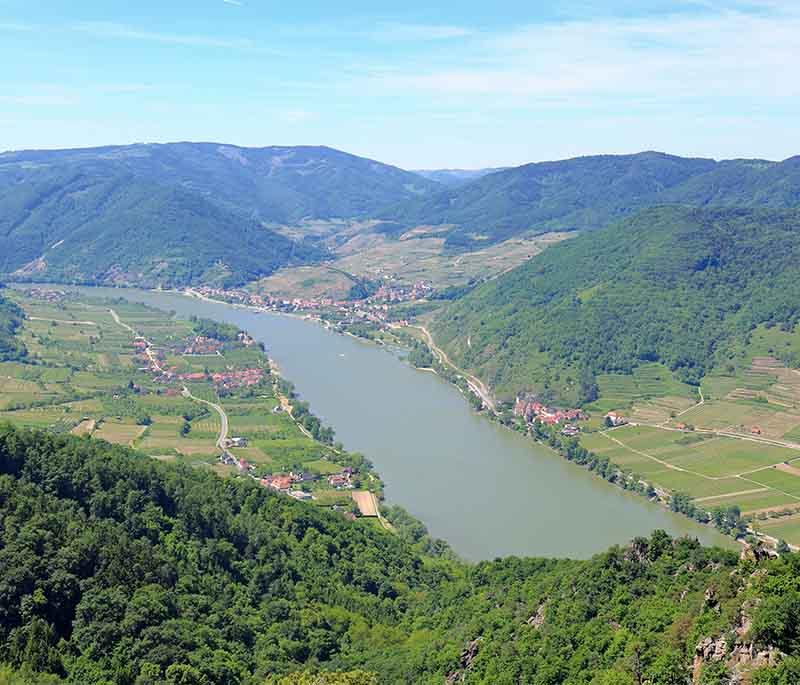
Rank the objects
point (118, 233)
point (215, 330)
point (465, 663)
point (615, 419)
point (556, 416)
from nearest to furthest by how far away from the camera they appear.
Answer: point (465, 663), point (615, 419), point (556, 416), point (215, 330), point (118, 233)

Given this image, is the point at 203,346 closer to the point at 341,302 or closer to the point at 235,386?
the point at 235,386

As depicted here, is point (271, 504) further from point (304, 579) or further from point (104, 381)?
point (104, 381)

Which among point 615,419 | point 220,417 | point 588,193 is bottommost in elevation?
point 220,417

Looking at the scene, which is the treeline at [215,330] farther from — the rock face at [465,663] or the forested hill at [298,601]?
the rock face at [465,663]

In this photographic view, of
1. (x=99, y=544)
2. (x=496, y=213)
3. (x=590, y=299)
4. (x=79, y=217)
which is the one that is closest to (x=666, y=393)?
(x=590, y=299)

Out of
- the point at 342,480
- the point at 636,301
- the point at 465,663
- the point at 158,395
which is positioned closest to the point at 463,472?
the point at 342,480

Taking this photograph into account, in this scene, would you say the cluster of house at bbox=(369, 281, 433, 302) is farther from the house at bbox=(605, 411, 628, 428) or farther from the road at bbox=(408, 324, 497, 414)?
the house at bbox=(605, 411, 628, 428)
